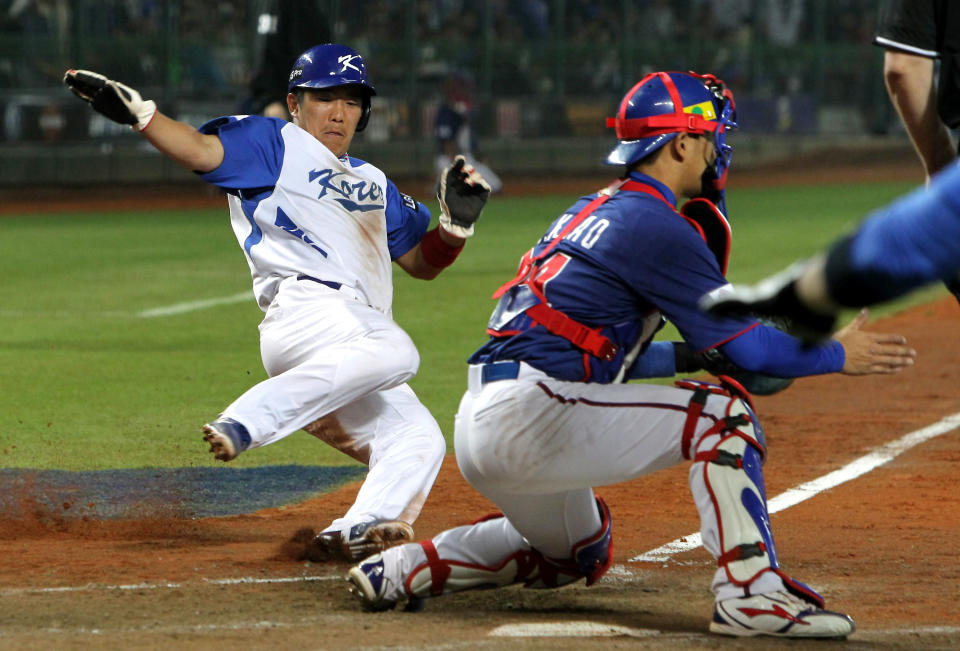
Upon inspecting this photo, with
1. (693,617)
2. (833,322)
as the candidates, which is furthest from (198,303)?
(833,322)

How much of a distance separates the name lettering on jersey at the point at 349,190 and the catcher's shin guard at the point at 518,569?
1.43 m

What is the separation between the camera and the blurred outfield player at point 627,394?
4.02 metres

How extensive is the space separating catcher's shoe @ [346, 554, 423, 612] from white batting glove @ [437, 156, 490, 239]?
1.55 meters

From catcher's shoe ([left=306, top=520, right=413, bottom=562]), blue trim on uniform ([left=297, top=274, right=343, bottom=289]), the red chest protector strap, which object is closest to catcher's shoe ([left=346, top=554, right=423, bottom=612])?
catcher's shoe ([left=306, top=520, right=413, bottom=562])

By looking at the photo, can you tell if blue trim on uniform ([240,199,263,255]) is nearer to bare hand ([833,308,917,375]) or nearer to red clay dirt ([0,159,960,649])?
red clay dirt ([0,159,960,649])

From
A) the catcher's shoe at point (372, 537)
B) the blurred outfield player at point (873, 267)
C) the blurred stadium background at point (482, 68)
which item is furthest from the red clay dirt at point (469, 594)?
the blurred stadium background at point (482, 68)

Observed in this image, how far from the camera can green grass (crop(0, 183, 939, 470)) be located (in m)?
7.45

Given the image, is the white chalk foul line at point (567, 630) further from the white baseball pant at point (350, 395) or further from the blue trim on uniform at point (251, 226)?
the blue trim on uniform at point (251, 226)

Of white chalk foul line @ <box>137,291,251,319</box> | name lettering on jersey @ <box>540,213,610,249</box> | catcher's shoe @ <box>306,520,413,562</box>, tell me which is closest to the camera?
name lettering on jersey @ <box>540,213,610,249</box>

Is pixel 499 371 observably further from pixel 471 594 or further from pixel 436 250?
pixel 436 250

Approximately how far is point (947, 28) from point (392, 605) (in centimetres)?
263

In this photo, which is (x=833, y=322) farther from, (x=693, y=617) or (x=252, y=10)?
(x=252, y=10)

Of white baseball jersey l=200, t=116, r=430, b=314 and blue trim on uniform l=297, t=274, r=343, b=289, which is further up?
white baseball jersey l=200, t=116, r=430, b=314

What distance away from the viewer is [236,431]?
4652 mm
